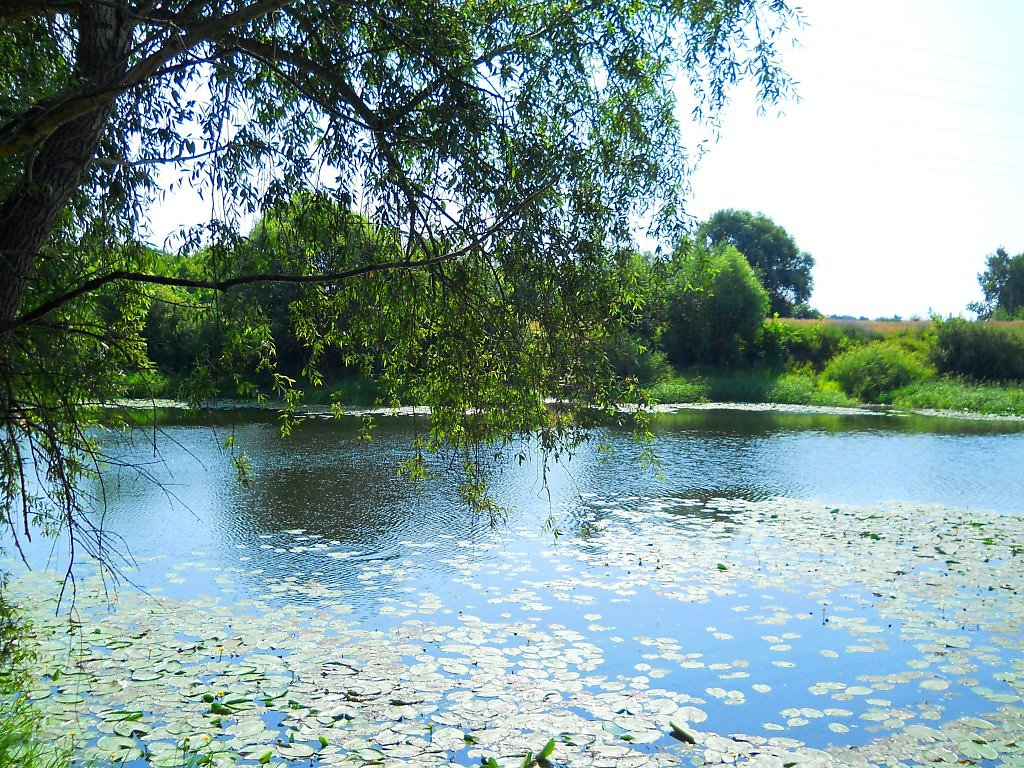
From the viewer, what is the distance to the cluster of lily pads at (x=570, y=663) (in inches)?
186

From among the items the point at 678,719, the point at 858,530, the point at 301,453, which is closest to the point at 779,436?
the point at 858,530

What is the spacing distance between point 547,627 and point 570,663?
2.49ft

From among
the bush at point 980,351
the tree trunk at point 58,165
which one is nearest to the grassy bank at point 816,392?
the bush at point 980,351

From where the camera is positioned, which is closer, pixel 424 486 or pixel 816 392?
pixel 424 486

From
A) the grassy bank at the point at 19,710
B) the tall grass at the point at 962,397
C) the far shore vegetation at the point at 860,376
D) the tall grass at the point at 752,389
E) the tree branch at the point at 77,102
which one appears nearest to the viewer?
the tree branch at the point at 77,102

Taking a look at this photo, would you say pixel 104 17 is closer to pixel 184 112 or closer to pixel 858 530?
pixel 184 112

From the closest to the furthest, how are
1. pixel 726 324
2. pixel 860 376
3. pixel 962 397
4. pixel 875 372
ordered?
1. pixel 962 397
2. pixel 875 372
3. pixel 860 376
4. pixel 726 324

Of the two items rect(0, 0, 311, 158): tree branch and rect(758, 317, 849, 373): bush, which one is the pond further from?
rect(758, 317, 849, 373): bush

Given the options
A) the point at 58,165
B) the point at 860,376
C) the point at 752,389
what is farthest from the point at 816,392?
the point at 58,165

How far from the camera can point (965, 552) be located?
9.08 metres

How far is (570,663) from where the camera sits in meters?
6.00

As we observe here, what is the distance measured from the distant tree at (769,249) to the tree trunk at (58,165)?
51.9 meters

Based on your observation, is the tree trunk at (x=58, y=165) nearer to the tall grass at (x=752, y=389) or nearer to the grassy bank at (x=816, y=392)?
the grassy bank at (x=816, y=392)

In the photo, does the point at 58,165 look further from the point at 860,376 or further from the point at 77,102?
the point at 860,376
